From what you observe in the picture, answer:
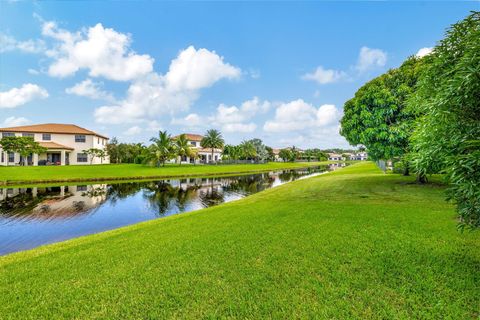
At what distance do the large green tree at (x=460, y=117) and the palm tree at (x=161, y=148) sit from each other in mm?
49924

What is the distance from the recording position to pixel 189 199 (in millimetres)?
20141

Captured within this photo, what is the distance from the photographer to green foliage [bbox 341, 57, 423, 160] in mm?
15656

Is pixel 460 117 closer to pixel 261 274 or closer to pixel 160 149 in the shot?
pixel 261 274

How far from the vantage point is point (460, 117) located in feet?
14.3

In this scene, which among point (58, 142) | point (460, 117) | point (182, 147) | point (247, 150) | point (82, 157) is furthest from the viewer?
point (247, 150)

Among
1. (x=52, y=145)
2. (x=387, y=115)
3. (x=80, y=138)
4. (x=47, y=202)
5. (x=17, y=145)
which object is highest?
(x=80, y=138)

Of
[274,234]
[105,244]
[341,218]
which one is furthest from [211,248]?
[341,218]

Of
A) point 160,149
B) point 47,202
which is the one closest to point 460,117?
point 47,202

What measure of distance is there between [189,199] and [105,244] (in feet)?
41.4

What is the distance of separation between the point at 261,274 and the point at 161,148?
50478mm

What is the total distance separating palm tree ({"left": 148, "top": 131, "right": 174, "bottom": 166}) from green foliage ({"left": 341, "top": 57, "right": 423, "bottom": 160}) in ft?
138

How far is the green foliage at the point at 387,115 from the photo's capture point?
15.7m

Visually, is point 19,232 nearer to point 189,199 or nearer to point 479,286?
point 189,199

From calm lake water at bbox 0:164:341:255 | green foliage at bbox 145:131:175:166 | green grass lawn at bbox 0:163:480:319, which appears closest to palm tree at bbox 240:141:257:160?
green foliage at bbox 145:131:175:166
